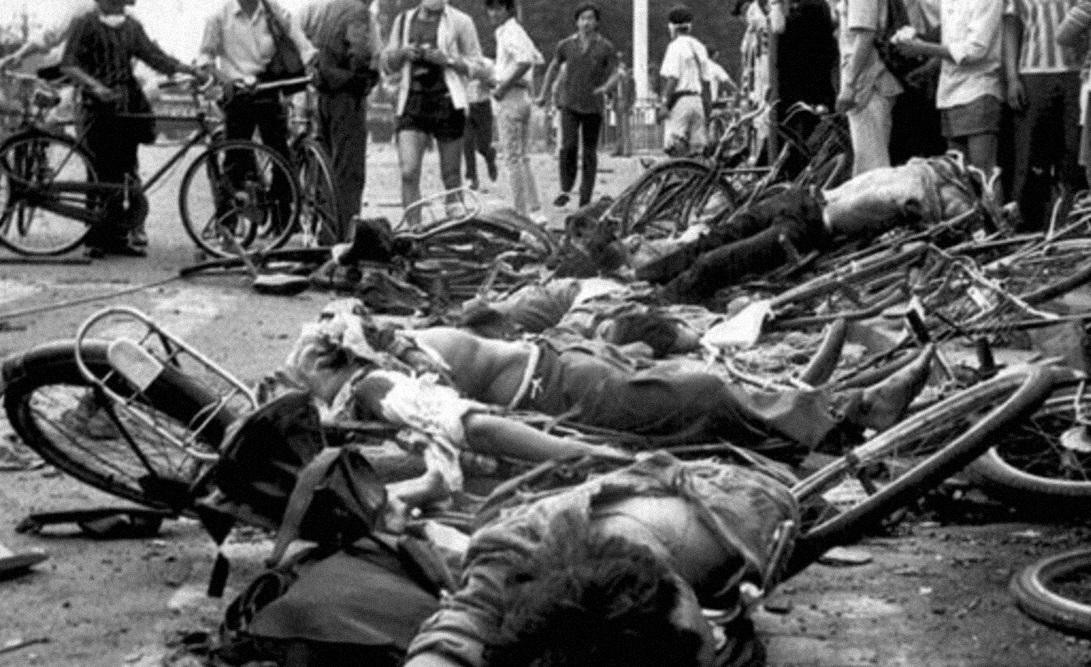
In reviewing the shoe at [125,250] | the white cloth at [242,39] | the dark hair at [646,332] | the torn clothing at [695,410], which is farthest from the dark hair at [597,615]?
the shoe at [125,250]

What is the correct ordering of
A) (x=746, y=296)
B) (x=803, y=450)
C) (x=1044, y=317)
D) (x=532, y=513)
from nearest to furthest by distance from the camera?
(x=532, y=513)
(x=803, y=450)
(x=1044, y=317)
(x=746, y=296)

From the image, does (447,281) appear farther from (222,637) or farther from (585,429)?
(222,637)

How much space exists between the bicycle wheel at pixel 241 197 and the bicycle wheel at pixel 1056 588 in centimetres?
942

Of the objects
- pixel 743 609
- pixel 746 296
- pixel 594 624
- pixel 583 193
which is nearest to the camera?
pixel 594 624

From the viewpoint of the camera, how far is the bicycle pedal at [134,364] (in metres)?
6.34

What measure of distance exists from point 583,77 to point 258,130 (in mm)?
5863

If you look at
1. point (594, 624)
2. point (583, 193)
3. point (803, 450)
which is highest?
point (594, 624)

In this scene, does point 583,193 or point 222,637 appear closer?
point 222,637

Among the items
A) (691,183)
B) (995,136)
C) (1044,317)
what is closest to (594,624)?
(1044,317)

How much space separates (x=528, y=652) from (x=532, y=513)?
622 mm

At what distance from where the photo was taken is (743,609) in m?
4.68

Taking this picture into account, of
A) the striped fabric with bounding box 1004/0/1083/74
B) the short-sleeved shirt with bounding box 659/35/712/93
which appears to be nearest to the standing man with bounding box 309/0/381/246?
the striped fabric with bounding box 1004/0/1083/74

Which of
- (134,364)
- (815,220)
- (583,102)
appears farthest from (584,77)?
(134,364)

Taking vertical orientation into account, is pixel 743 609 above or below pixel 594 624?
below
